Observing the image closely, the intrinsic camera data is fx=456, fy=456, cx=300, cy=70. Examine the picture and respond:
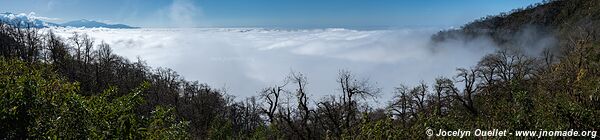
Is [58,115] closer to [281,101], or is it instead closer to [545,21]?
[281,101]

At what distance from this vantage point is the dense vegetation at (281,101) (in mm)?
8555

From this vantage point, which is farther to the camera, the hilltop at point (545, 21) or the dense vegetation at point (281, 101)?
the hilltop at point (545, 21)

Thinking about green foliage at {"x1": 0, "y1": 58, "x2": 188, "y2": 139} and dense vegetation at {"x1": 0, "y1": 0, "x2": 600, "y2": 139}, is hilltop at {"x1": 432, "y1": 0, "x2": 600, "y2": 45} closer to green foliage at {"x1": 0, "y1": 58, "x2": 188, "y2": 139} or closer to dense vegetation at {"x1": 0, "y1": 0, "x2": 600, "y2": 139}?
dense vegetation at {"x1": 0, "y1": 0, "x2": 600, "y2": 139}

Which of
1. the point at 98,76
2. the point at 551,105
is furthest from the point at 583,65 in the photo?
the point at 98,76

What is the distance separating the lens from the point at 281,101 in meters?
43.8

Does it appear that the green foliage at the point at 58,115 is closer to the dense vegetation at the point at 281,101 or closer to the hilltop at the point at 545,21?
the dense vegetation at the point at 281,101

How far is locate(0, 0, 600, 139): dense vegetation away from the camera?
28.1ft

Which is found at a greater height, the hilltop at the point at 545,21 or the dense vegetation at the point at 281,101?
the hilltop at the point at 545,21

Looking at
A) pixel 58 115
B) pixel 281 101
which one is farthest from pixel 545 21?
pixel 58 115

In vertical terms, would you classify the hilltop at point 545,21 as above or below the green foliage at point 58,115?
above

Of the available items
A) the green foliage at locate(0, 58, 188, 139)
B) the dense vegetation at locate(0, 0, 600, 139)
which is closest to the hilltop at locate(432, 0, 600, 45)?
the dense vegetation at locate(0, 0, 600, 139)

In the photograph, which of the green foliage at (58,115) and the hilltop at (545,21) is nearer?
the green foliage at (58,115)

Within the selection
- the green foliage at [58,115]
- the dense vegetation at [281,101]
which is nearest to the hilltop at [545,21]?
the dense vegetation at [281,101]

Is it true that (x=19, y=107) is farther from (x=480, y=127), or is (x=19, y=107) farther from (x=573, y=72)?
(x=573, y=72)
